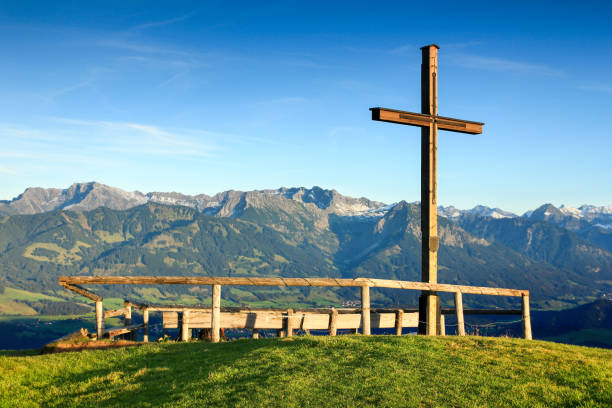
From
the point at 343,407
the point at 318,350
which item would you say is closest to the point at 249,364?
the point at 318,350

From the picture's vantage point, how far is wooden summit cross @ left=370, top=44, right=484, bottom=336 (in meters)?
16.7

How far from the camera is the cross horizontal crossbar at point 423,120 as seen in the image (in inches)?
667

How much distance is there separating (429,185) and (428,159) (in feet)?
3.03

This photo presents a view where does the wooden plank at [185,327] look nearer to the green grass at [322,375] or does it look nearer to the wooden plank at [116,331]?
the green grass at [322,375]

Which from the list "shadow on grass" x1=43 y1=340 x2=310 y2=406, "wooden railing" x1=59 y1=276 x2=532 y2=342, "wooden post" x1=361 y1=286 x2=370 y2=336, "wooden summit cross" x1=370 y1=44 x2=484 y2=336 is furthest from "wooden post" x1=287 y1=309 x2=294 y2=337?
"wooden summit cross" x1=370 y1=44 x2=484 y2=336

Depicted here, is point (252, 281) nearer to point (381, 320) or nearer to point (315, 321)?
point (315, 321)

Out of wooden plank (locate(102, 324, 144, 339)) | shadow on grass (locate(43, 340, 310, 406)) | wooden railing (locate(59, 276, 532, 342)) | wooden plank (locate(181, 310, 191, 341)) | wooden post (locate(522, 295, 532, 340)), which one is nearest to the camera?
shadow on grass (locate(43, 340, 310, 406))

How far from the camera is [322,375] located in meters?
11.0

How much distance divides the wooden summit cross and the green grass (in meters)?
2.61

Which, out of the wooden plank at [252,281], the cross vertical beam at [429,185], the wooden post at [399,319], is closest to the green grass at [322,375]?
the wooden plank at [252,281]

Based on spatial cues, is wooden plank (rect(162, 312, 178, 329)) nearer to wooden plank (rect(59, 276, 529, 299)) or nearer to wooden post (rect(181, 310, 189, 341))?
wooden post (rect(181, 310, 189, 341))

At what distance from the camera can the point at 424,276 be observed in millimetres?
17156

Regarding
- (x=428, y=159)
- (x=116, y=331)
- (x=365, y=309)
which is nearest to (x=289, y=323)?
(x=365, y=309)

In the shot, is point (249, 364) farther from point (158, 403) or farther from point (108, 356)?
point (108, 356)
